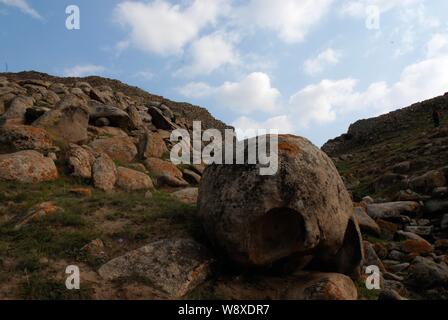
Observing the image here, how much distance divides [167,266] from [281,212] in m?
2.01

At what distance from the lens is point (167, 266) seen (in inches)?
259

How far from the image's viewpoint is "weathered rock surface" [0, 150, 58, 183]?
10594 millimetres

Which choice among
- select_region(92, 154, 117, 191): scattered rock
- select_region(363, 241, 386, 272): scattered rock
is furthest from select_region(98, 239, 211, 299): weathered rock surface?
select_region(92, 154, 117, 191): scattered rock

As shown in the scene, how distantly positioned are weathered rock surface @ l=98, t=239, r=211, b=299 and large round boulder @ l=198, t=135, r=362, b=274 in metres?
0.46

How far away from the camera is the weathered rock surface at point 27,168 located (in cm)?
1059

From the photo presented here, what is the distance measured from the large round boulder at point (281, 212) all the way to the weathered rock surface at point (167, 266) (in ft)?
1.52


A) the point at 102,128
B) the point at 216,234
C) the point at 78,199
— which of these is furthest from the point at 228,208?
the point at 102,128

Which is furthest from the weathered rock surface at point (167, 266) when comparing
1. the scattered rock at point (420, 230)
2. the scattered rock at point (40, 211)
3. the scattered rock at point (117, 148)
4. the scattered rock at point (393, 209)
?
the scattered rock at point (117, 148)

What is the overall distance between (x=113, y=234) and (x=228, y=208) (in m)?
2.41

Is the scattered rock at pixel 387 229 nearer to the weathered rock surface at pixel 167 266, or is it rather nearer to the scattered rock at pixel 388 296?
the scattered rock at pixel 388 296

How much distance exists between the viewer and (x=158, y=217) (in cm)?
861
